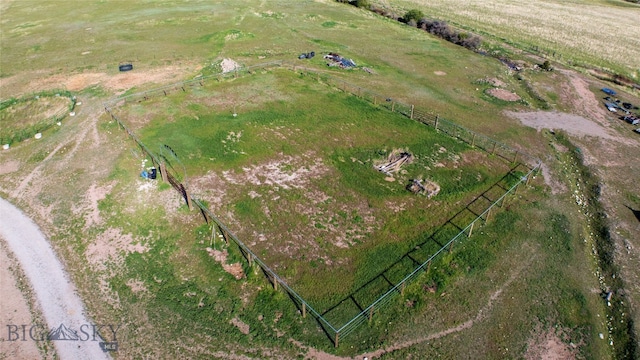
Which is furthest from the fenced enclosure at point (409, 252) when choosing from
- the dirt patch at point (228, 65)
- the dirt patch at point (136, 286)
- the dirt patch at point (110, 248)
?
the dirt patch at point (228, 65)

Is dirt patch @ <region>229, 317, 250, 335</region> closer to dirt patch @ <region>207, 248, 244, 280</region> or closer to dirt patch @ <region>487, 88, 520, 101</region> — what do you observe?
dirt patch @ <region>207, 248, 244, 280</region>

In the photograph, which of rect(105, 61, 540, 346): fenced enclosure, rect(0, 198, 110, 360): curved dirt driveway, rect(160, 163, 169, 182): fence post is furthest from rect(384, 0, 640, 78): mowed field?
rect(0, 198, 110, 360): curved dirt driveway

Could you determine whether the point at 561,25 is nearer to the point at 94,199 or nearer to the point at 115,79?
the point at 115,79

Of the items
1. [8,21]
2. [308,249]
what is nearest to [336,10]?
[8,21]

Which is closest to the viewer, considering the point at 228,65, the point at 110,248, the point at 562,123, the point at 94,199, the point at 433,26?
the point at 110,248

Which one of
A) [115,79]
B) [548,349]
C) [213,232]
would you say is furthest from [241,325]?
[115,79]

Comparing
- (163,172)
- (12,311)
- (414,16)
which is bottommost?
(12,311)

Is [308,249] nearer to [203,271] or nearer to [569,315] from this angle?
[203,271]
